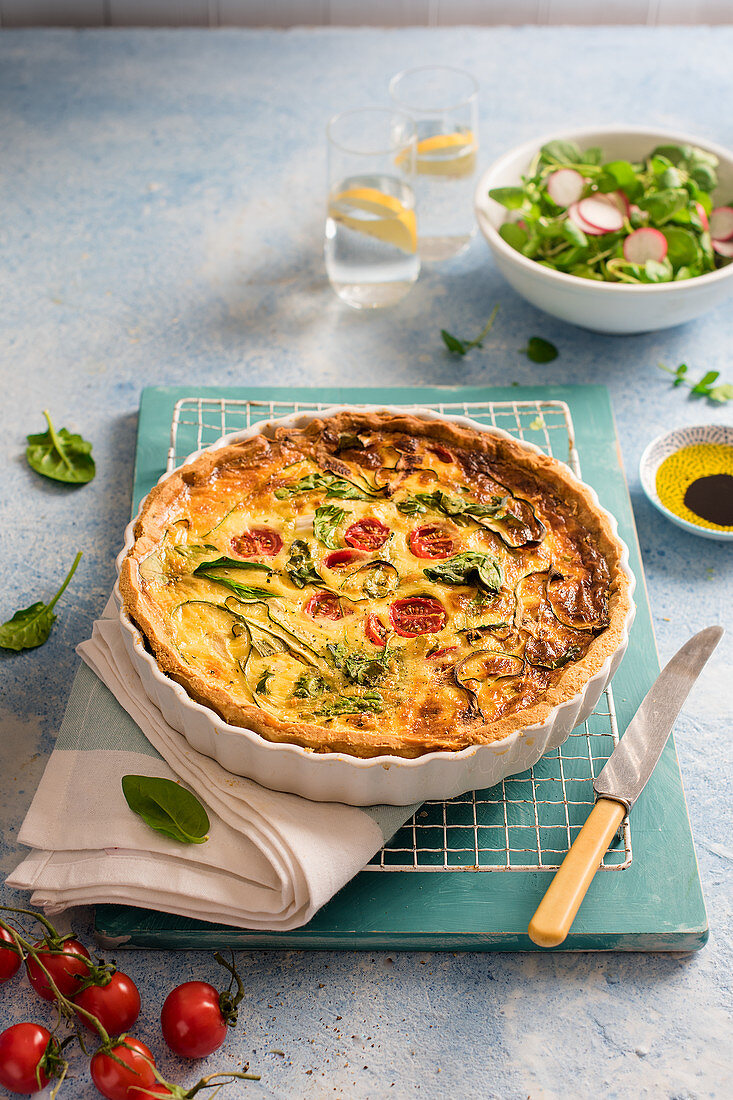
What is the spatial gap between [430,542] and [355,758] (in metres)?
0.81

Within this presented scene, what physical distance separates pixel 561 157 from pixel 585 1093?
348cm

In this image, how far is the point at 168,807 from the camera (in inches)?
98.9

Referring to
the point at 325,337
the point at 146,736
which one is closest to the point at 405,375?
the point at 325,337

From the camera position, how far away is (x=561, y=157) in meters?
4.30

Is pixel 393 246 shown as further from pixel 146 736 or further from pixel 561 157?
pixel 146 736

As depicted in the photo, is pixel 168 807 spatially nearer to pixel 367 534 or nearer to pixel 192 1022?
pixel 192 1022

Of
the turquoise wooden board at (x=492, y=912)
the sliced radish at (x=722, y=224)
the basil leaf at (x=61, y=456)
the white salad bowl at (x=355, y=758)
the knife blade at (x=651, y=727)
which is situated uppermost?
the sliced radish at (x=722, y=224)

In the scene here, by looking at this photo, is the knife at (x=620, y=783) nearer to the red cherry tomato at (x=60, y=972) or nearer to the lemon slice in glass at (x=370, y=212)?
the red cherry tomato at (x=60, y=972)

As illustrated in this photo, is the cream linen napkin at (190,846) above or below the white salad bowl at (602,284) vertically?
below

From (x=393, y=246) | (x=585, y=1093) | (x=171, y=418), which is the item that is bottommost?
(x=585, y=1093)

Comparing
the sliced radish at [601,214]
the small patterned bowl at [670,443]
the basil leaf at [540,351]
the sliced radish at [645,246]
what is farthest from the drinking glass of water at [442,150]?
the small patterned bowl at [670,443]

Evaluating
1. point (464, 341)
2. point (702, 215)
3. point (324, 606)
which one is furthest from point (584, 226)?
point (324, 606)

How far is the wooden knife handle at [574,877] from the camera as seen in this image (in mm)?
2281

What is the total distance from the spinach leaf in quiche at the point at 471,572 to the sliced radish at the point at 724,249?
6.42ft
